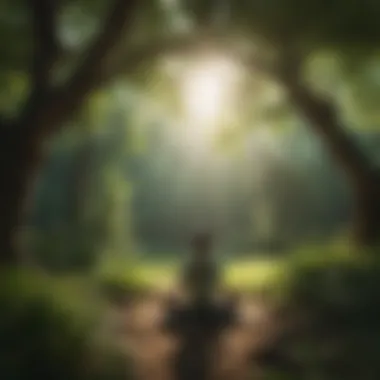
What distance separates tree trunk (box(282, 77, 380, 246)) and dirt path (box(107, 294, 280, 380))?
0.22 metres

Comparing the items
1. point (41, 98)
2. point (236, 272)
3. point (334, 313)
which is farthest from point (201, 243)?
point (41, 98)

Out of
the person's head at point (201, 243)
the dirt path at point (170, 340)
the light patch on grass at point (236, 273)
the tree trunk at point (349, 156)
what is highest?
the tree trunk at point (349, 156)

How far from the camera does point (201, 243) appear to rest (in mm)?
1345

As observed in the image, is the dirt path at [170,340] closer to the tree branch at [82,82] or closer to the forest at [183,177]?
the forest at [183,177]

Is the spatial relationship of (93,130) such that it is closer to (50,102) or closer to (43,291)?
(50,102)

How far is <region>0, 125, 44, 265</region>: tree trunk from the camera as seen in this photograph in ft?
4.43

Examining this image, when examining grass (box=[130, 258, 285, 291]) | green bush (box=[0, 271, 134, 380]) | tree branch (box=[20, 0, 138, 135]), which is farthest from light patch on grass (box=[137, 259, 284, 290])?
tree branch (box=[20, 0, 138, 135])

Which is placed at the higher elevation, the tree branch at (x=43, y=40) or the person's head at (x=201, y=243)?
the tree branch at (x=43, y=40)

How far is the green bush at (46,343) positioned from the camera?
4.28 feet

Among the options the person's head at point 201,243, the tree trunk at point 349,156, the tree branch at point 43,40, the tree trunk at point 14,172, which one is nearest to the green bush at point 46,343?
the tree trunk at point 14,172

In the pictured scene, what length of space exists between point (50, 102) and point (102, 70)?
10cm

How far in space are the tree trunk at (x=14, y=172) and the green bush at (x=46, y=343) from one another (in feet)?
0.37

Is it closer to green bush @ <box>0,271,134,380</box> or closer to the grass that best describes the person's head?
the grass

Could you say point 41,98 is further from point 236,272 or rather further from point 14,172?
point 236,272
